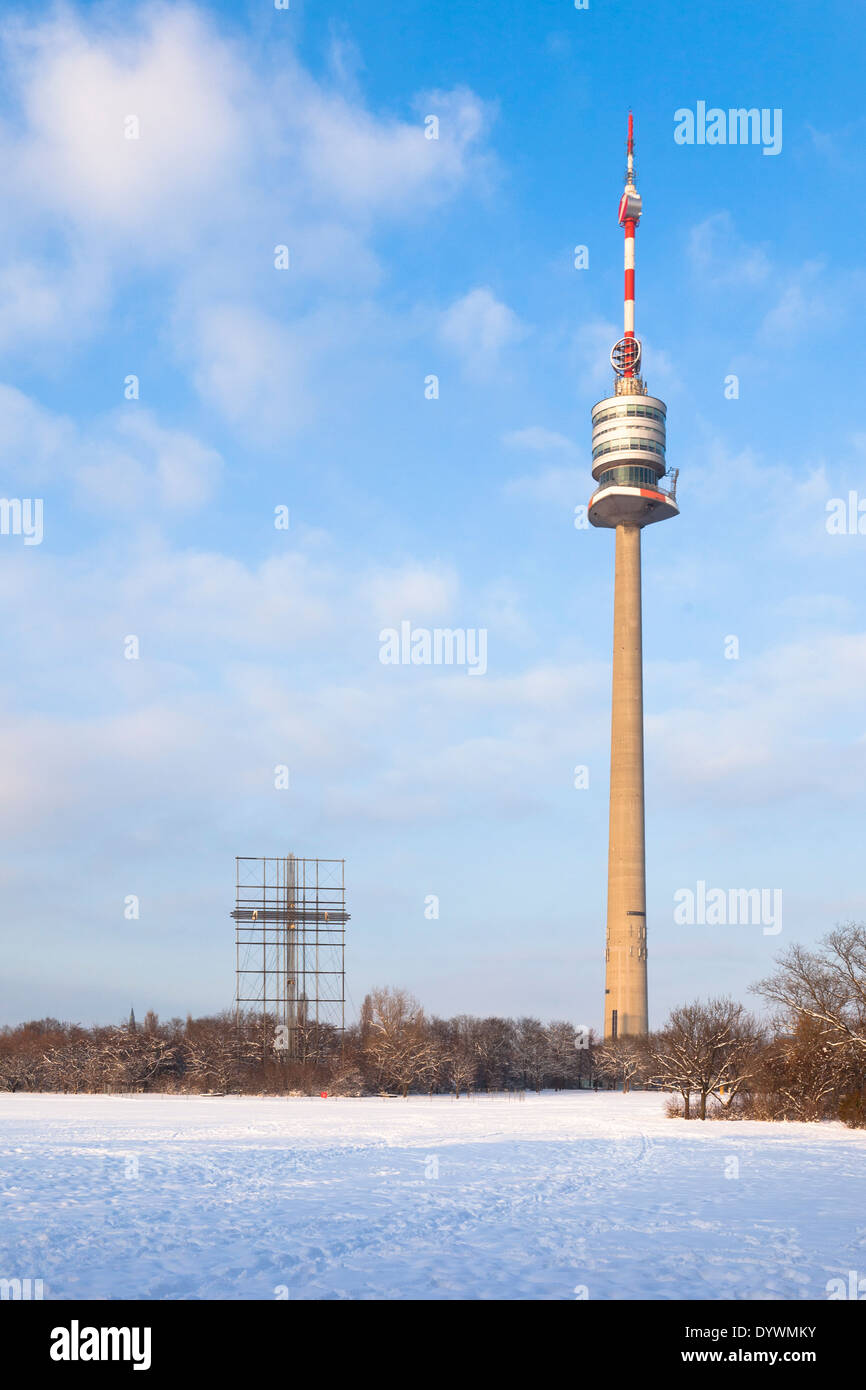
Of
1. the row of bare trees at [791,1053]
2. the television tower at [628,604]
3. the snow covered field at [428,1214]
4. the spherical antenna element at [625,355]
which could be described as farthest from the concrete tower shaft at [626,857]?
the snow covered field at [428,1214]

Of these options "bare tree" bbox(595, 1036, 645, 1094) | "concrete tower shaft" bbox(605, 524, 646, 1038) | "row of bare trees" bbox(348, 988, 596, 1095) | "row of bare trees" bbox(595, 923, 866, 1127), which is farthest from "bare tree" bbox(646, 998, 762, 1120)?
"concrete tower shaft" bbox(605, 524, 646, 1038)

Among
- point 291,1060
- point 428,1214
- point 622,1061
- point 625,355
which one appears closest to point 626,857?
point 622,1061

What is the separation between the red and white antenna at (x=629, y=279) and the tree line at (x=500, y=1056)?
8113cm

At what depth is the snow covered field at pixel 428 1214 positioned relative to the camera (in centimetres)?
1508

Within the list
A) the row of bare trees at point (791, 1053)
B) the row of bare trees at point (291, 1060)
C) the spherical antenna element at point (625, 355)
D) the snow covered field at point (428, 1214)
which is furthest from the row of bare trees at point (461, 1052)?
the spherical antenna element at point (625, 355)

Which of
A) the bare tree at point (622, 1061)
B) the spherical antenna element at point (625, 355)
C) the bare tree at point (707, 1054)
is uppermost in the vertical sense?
the spherical antenna element at point (625, 355)

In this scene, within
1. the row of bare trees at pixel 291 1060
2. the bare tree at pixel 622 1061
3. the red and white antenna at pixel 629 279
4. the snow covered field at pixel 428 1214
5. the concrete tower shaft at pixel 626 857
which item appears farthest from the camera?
the red and white antenna at pixel 629 279

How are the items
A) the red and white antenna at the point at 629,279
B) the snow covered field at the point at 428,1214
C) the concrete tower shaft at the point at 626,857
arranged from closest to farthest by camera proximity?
the snow covered field at the point at 428,1214, the concrete tower shaft at the point at 626,857, the red and white antenna at the point at 629,279

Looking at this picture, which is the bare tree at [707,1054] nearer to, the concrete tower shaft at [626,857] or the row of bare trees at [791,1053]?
the row of bare trees at [791,1053]

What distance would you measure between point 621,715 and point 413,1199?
105255 millimetres

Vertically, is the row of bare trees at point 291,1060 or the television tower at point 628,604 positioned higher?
the television tower at point 628,604

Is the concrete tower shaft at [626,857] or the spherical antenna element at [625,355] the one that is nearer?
the concrete tower shaft at [626,857]
